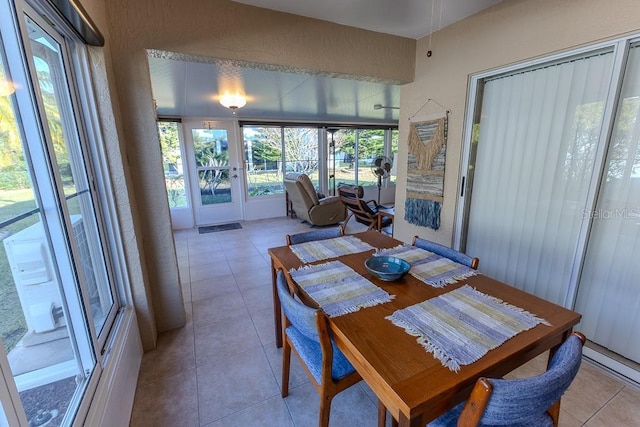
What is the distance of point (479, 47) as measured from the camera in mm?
2062

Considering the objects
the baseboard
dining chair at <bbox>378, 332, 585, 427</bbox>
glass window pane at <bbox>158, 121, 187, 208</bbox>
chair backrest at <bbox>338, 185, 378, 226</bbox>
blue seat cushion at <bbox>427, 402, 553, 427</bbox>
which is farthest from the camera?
glass window pane at <bbox>158, 121, 187, 208</bbox>

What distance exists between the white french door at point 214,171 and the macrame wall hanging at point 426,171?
3.78 meters

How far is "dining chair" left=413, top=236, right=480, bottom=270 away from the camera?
1.46m

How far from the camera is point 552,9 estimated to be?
65.6 inches

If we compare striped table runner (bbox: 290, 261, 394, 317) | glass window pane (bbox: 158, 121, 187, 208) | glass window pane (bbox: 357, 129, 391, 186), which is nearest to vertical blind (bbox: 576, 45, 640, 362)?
striped table runner (bbox: 290, 261, 394, 317)

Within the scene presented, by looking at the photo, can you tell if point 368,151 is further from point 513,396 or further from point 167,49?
point 513,396

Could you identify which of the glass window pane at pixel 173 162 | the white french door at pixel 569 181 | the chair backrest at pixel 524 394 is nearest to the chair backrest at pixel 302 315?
the chair backrest at pixel 524 394

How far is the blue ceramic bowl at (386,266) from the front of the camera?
1.34 meters

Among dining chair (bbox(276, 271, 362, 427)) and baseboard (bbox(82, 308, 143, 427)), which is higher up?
dining chair (bbox(276, 271, 362, 427))

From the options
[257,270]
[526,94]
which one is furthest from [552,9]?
[257,270]

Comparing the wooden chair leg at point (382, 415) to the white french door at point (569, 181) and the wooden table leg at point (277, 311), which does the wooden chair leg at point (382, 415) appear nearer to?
the wooden table leg at point (277, 311)

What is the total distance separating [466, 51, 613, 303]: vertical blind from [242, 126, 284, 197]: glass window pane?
4.25 metres

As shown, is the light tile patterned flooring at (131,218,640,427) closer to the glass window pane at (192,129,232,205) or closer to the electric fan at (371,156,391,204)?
the glass window pane at (192,129,232,205)

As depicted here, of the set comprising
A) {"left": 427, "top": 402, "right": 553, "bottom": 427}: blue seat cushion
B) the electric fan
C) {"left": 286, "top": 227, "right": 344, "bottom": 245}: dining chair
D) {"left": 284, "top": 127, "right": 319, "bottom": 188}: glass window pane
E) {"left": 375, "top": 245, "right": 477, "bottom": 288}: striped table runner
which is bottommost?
{"left": 427, "top": 402, "right": 553, "bottom": 427}: blue seat cushion
